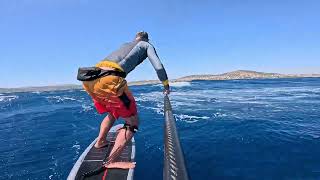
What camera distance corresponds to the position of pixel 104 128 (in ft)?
23.8

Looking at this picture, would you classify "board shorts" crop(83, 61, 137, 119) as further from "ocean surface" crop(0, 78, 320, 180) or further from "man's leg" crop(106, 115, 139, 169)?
"ocean surface" crop(0, 78, 320, 180)

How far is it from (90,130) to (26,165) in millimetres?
5225

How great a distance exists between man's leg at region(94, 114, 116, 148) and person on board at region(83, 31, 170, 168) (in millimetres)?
657

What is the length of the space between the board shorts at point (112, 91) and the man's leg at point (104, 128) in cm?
116

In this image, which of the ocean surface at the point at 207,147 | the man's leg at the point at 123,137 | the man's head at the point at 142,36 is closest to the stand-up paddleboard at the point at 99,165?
the man's leg at the point at 123,137

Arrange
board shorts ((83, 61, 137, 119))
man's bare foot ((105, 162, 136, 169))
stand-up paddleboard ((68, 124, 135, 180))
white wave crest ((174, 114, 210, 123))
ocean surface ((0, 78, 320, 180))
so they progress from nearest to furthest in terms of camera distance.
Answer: board shorts ((83, 61, 137, 119))
stand-up paddleboard ((68, 124, 135, 180))
man's bare foot ((105, 162, 136, 169))
ocean surface ((0, 78, 320, 180))
white wave crest ((174, 114, 210, 123))

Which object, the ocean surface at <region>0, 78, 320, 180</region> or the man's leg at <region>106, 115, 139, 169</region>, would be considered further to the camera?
the ocean surface at <region>0, 78, 320, 180</region>

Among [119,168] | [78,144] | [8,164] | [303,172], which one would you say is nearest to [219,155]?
[303,172]

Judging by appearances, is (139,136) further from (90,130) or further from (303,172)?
(303,172)

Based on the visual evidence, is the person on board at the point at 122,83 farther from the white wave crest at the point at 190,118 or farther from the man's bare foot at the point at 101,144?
the white wave crest at the point at 190,118

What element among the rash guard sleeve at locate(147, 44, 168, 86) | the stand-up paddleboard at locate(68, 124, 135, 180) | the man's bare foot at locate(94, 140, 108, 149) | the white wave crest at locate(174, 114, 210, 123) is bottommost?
the white wave crest at locate(174, 114, 210, 123)

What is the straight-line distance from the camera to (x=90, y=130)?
572 inches

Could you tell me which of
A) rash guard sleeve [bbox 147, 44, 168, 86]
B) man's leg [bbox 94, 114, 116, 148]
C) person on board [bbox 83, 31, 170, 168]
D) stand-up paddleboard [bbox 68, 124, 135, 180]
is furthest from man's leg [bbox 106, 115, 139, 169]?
rash guard sleeve [bbox 147, 44, 168, 86]

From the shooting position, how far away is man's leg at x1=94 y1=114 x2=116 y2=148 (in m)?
7.04
